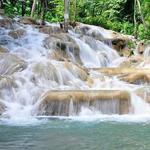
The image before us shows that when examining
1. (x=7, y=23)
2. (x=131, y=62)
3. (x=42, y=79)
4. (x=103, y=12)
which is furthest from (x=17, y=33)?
(x=103, y=12)

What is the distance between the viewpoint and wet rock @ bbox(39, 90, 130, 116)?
11.7 m

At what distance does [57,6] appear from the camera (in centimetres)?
3069

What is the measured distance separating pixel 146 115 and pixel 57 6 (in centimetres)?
2001

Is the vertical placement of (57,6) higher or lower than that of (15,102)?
higher

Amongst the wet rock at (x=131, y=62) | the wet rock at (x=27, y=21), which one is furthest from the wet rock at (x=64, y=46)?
the wet rock at (x=27, y=21)

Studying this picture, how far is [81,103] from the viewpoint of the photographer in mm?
11773

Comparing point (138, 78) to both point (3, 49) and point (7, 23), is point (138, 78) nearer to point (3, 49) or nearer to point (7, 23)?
point (3, 49)

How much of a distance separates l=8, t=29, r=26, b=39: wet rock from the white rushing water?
0.22 meters

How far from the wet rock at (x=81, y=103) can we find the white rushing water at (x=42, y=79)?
98 mm

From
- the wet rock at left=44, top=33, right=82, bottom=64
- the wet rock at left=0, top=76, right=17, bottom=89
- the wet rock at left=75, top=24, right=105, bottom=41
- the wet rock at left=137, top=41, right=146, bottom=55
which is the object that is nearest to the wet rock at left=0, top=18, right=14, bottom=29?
the wet rock at left=44, top=33, right=82, bottom=64

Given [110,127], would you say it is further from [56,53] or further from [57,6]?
[57,6]

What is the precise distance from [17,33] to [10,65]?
556 cm

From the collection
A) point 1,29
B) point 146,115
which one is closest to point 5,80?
point 146,115

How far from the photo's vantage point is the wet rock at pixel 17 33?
1962 cm
